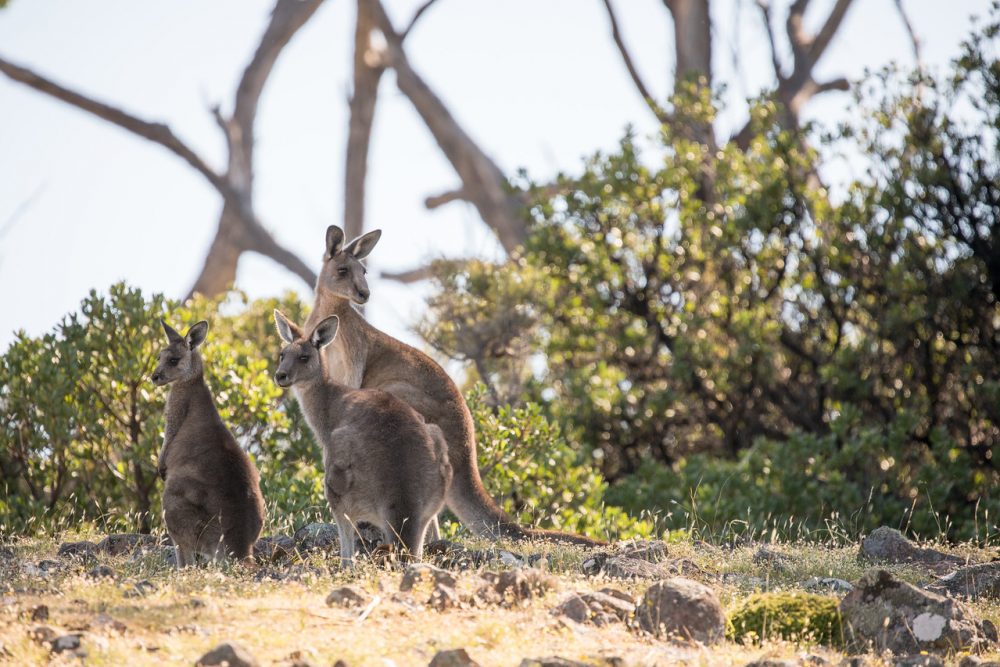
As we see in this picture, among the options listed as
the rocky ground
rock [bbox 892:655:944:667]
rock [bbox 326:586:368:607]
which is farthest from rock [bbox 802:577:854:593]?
rock [bbox 326:586:368:607]

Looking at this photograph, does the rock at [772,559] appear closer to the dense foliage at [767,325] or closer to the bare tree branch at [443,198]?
the dense foliage at [767,325]

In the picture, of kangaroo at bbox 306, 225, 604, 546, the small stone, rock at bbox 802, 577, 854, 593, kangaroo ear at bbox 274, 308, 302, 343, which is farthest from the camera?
kangaroo ear at bbox 274, 308, 302, 343

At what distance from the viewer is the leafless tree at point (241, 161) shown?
24.5 meters

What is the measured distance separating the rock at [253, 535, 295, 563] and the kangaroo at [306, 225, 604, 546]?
3.86 ft

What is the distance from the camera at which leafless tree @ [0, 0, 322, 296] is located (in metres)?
24.5

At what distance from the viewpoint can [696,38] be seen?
22859 millimetres

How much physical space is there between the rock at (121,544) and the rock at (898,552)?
5.14m

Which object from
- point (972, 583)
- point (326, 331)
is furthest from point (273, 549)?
point (972, 583)

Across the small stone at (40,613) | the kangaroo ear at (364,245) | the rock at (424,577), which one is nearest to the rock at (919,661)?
the rock at (424,577)

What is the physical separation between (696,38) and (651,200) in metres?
7.89

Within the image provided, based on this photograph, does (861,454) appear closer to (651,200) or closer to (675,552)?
(651,200)

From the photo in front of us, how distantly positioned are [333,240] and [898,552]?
516 cm

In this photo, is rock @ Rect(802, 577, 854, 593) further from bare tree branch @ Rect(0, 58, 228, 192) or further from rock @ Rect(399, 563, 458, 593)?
bare tree branch @ Rect(0, 58, 228, 192)

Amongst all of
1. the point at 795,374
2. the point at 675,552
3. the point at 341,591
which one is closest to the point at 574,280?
the point at 795,374
